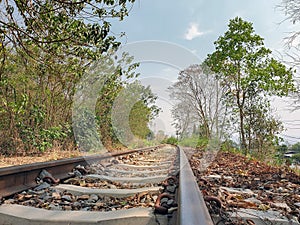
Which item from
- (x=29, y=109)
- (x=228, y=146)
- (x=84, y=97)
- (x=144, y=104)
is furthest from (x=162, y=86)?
(x=29, y=109)

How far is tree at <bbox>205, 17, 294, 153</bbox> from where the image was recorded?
8250mm

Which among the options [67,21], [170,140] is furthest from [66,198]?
[170,140]

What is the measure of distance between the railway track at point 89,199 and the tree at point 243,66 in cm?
698

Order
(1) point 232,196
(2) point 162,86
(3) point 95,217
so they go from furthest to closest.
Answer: (2) point 162,86 < (1) point 232,196 < (3) point 95,217

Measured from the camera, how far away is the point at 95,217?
1.30 metres

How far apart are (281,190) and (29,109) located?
5.06 metres

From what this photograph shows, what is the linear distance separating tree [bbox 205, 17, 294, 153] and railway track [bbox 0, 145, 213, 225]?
275 inches

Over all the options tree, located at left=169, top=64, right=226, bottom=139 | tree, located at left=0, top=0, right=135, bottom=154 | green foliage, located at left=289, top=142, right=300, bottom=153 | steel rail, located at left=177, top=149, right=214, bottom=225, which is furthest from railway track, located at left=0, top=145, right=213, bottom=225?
tree, located at left=169, top=64, right=226, bottom=139

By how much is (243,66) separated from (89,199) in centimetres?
836

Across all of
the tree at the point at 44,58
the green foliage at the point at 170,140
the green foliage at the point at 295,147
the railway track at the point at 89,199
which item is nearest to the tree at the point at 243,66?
the green foliage at the point at 295,147

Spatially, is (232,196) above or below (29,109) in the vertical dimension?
below

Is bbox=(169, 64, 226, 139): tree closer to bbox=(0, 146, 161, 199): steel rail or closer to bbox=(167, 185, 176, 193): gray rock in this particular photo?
bbox=(0, 146, 161, 199): steel rail

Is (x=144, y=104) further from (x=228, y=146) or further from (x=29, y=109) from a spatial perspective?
(x=29, y=109)

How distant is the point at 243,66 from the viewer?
348 inches
